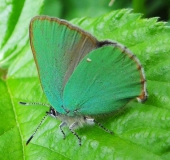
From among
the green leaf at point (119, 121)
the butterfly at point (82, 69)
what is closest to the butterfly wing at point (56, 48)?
the butterfly at point (82, 69)

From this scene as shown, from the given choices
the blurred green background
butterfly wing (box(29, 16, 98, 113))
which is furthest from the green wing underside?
the blurred green background

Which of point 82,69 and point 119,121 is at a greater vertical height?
point 82,69

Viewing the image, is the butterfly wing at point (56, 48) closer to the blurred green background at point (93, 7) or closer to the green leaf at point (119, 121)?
the green leaf at point (119, 121)

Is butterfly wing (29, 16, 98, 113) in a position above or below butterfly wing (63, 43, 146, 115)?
above

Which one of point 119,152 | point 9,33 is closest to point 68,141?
point 119,152

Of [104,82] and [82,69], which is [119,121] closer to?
[104,82]

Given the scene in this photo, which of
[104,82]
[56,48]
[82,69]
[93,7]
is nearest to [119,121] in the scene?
[104,82]

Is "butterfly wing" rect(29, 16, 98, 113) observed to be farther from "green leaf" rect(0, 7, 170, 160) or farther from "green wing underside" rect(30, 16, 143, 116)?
"green leaf" rect(0, 7, 170, 160)
